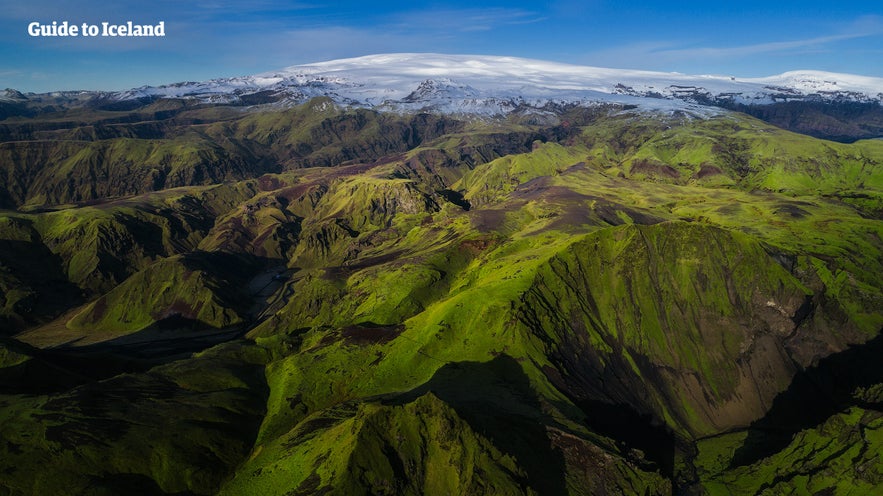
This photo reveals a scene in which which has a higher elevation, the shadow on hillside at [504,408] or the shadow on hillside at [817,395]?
the shadow on hillside at [504,408]

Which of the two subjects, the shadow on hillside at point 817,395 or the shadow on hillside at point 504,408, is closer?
the shadow on hillside at point 504,408

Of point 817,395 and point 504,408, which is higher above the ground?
point 504,408

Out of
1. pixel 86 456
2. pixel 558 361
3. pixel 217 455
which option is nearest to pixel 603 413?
pixel 558 361

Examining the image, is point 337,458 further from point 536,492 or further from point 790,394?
point 790,394

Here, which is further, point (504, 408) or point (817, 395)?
point (817, 395)
